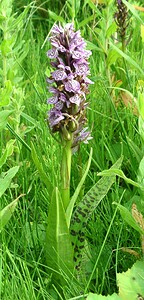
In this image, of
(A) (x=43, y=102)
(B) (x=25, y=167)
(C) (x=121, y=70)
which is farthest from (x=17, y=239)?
(C) (x=121, y=70)

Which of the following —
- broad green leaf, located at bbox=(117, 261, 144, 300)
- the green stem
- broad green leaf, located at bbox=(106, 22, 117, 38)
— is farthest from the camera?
broad green leaf, located at bbox=(106, 22, 117, 38)

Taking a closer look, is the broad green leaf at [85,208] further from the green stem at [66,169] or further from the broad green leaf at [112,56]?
the broad green leaf at [112,56]

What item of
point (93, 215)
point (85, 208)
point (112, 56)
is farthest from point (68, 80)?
point (112, 56)

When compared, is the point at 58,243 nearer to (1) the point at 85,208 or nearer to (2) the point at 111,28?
(1) the point at 85,208

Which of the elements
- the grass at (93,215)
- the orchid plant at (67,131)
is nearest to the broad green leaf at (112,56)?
the grass at (93,215)

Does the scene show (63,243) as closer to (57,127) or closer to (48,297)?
(48,297)

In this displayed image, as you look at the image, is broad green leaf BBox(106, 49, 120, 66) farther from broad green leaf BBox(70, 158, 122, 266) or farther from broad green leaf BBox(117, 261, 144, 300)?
broad green leaf BBox(117, 261, 144, 300)

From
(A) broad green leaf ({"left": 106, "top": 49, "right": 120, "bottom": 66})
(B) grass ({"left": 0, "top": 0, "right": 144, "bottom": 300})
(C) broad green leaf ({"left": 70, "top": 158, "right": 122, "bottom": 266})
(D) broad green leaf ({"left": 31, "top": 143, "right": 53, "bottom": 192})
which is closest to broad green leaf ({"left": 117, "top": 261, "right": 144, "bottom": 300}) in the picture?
(B) grass ({"left": 0, "top": 0, "right": 144, "bottom": 300})
